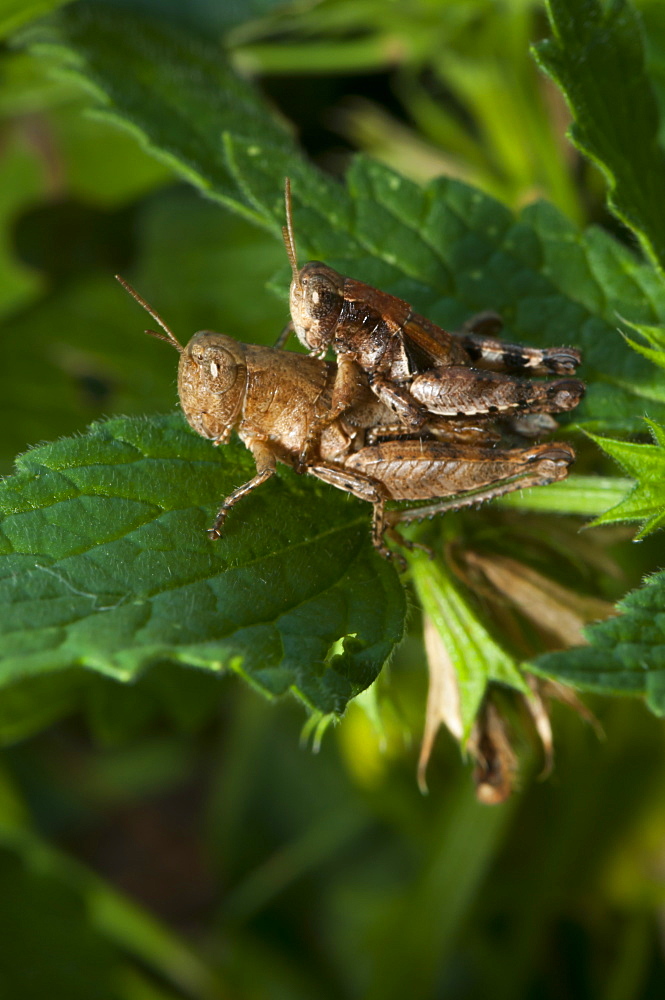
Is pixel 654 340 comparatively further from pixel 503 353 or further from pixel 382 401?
pixel 382 401

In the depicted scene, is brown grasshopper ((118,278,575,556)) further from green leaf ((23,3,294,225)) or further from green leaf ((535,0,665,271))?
green leaf ((535,0,665,271))

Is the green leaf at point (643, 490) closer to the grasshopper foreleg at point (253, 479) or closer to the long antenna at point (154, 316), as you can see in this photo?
the grasshopper foreleg at point (253, 479)

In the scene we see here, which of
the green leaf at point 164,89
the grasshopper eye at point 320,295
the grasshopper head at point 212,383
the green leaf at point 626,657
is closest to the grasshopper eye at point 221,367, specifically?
the grasshopper head at point 212,383

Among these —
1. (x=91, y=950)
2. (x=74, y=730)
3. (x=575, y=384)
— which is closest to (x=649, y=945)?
(x=91, y=950)

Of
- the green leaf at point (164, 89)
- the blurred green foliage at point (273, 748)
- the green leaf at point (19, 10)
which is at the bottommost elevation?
the blurred green foliage at point (273, 748)

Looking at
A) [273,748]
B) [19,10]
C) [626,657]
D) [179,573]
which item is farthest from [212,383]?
[273,748]

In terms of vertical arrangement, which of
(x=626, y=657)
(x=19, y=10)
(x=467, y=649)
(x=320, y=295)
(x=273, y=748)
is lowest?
(x=273, y=748)

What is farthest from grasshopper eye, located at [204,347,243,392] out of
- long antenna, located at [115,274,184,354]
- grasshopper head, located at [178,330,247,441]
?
long antenna, located at [115,274,184,354]
